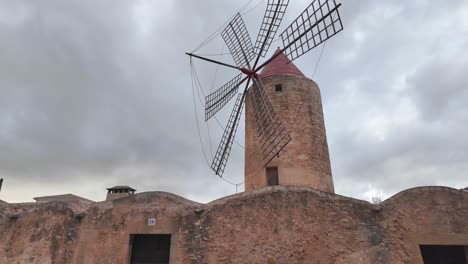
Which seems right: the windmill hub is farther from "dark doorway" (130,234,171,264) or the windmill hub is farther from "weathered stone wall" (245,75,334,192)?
"dark doorway" (130,234,171,264)

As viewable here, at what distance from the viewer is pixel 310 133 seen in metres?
9.39

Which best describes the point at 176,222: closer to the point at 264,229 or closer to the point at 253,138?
the point at 264,229

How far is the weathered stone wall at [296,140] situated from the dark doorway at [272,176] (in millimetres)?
121

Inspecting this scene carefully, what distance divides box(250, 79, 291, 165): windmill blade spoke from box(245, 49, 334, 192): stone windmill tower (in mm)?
212

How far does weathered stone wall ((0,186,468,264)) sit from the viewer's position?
5.31m

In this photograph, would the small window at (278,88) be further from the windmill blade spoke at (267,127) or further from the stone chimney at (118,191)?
the stone chimney at (118,191)

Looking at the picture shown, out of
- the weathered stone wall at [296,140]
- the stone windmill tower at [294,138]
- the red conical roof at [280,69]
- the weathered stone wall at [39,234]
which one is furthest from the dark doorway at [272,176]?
the weathered stone wall at [39,234]

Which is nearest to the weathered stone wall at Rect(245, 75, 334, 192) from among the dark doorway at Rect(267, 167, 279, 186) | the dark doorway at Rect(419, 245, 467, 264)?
the dark doorway at Rect(267, 167, 279, 186)

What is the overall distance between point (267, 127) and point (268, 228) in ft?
13.9

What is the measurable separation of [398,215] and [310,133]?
13.8ft

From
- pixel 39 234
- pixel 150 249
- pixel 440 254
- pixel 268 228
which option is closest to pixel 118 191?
pixel 39 234

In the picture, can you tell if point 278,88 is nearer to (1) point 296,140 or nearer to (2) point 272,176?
(1) point 296,140

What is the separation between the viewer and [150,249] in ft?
20.8

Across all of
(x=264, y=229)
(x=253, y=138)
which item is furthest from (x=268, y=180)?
(x=264, y=229)
